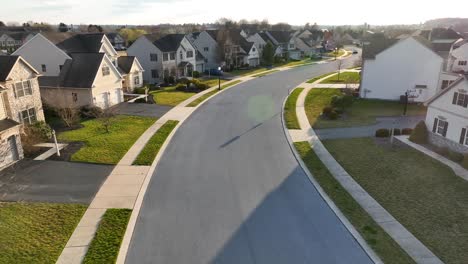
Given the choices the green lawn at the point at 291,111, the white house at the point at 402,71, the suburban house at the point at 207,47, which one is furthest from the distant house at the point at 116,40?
the white house at the point at 402,71

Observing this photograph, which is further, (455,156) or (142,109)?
(142,109)

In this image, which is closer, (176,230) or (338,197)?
(176,230)

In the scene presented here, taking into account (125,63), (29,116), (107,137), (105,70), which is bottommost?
(107,137)

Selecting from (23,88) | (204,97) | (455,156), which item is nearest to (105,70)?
(23,88)

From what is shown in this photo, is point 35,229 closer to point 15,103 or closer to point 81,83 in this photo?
point 15,103

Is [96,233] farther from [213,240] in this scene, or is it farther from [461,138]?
[461,138]

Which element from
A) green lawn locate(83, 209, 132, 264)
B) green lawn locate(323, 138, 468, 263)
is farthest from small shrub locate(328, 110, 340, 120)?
green lawn locate(83, 209, 132, 264)

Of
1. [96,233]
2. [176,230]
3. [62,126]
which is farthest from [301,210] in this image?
[62,126]

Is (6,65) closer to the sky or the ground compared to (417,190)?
closer to the sky
